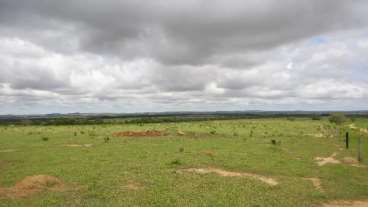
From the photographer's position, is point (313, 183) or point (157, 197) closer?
point (157, 197)

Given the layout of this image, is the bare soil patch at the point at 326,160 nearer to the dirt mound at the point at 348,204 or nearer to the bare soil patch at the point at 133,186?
the dirt mound at the point at 348,204

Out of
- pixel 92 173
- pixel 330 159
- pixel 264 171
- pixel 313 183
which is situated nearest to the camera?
pixel 313 183

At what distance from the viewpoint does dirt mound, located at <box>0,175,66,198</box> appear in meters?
14.1

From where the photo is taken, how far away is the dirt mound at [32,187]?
1410 centimetres

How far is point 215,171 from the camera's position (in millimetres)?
19266

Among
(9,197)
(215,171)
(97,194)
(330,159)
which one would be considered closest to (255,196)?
(215,171)

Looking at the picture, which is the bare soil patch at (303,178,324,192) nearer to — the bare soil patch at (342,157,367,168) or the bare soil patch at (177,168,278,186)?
the bare soil patch at (177,168,278,186)

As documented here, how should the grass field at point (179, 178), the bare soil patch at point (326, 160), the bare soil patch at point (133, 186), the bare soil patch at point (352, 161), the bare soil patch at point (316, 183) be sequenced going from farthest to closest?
the bare soil patch at point (326, 160) < the bare soil patch at point (352, 161) < the bare soil patch at point (316, 183) < the bare soil patch at point (133, 186) < the grass field at point (179, 178)

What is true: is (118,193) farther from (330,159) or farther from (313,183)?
(330,159)

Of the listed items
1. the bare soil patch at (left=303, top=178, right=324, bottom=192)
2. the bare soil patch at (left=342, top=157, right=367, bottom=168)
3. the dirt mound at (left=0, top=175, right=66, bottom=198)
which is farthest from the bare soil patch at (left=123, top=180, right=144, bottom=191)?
the bare soil patch at (left=342, top=157, right=367, bottom=168)

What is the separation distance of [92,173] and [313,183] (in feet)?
39.3

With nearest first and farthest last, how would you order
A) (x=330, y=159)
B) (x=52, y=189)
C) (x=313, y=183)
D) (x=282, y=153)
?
(x=52, y=189), (x=313, y=183), (x=330, y=159), (x=282, y=153)

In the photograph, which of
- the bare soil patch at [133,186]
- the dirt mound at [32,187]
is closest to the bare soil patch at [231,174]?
the bare soil patch at [133,186]

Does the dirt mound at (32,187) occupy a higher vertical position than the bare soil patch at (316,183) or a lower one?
higher
